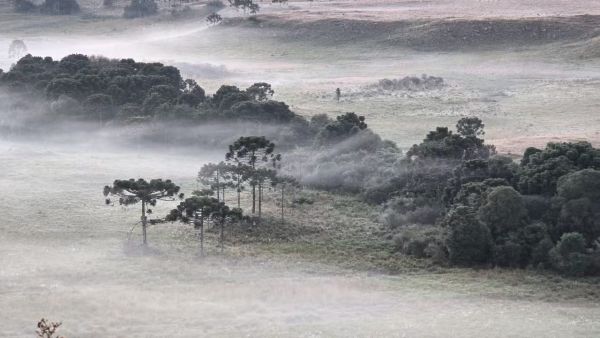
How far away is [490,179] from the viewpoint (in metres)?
45.2

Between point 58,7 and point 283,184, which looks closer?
point 283,184

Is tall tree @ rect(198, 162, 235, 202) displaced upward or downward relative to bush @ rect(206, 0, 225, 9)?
downward

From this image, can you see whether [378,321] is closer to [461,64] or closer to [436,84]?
[436,84]

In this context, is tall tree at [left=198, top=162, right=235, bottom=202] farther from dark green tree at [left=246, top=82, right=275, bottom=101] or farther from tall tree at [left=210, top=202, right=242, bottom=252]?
dark green tree at [left=246, top=82, right=275, bottom=101]

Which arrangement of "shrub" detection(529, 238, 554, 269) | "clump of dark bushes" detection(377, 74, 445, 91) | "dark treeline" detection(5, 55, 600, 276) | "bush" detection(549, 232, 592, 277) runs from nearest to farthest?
"bush" detection(549, 232, 592, 277)
"shrub" detection(529, 238, 554, 269)
"dark treeline" detection(5, 55, 600, 276)
"clump of dark bushes" detection(377, 74, 445, 91)

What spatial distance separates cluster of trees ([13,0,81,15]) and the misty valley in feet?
245

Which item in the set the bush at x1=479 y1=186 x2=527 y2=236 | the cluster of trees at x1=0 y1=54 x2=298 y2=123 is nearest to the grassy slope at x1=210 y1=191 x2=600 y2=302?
the bush at x1=479 y1=186 x2=527 y2=236

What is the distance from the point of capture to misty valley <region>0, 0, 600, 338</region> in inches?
1321

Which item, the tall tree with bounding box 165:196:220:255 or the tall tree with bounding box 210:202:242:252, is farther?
the tall tree with bounding box 210:202:242:252

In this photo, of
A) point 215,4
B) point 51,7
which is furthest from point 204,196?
point 51,7

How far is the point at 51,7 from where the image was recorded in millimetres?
175125

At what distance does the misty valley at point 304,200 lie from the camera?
33562mm

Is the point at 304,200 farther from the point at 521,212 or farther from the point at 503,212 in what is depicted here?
the point at 521,212

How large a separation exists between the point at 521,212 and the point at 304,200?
50.4 feet
